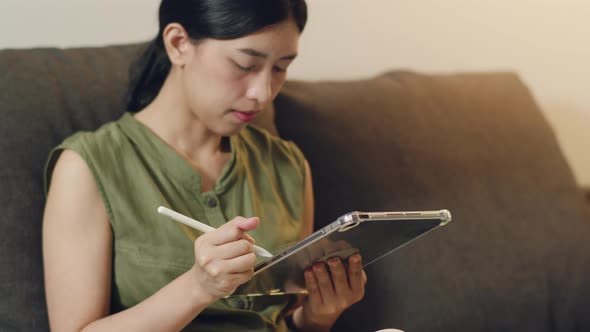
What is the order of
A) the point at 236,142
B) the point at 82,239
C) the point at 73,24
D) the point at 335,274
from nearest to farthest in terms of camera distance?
1. the point at 82,239
2. the point at 335,274
3. the point at 236,142
4. the point at 73,24

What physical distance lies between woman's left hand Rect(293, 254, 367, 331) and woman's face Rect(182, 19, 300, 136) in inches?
10.1

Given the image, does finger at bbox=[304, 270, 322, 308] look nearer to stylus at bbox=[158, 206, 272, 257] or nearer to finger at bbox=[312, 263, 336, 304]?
finger at bbox=[312, 263, 336, 304]

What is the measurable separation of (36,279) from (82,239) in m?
0.14

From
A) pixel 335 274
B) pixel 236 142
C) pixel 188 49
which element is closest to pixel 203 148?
pixel 236 142

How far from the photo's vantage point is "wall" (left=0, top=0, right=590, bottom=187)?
4.66 ft

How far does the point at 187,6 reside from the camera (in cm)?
99

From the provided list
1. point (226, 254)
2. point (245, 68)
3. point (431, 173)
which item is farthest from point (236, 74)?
point (431, 173)

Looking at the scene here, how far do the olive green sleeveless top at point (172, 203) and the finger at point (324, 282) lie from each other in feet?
0.30

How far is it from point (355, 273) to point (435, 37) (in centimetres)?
104

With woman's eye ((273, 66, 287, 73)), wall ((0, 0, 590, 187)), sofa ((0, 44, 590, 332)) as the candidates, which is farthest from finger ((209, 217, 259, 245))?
wall ((0, 0, 590, 187))

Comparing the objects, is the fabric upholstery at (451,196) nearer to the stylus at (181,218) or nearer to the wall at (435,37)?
the wall at (435,37)

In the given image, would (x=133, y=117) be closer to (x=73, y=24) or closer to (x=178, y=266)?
(x=178, y=266)

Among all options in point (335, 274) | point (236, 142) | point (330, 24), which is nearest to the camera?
point (335, 274)

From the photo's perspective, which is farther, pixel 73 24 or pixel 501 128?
pixel 501 128
